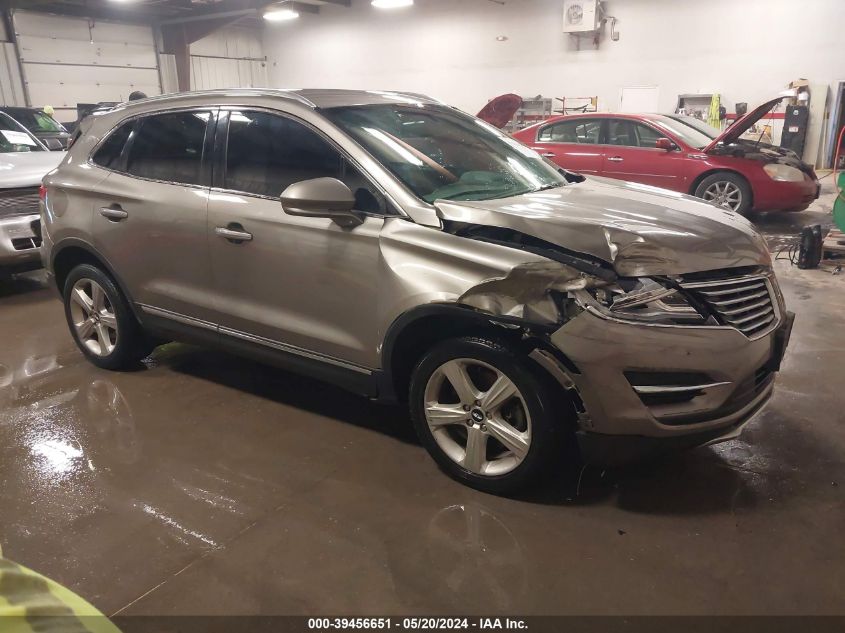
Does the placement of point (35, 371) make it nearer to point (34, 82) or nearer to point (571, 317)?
point (571, 317)

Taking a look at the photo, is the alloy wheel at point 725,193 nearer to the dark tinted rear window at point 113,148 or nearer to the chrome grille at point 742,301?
the chrome grille at point 742,301

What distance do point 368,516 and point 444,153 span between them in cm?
172

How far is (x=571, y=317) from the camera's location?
233 cm

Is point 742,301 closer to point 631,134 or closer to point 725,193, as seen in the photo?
point 725,193

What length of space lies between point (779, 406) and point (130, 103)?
4.09 m

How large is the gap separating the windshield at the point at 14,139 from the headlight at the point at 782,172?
8805 mm

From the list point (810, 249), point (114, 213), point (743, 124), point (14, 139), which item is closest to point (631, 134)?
point (743, 124)

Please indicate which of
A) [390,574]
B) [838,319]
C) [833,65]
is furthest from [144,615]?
[833,65]

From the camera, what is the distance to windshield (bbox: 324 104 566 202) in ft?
9.55

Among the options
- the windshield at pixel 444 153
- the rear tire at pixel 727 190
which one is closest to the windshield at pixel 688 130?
the rear tire at pixel 727 190

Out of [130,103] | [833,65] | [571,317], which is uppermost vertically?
[833,65]

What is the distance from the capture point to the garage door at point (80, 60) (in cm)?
1678

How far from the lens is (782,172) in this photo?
8500mm

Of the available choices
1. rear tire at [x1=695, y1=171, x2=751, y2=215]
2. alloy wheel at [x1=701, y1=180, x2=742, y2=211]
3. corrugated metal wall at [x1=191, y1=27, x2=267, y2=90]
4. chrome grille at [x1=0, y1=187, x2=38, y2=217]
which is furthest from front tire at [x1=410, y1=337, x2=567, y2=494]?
corrugated metal wall at [x1=191, y1=27, x2=267, y2=90]
